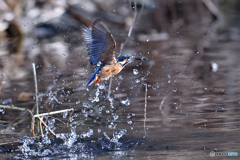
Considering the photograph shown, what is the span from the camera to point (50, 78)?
6.35m

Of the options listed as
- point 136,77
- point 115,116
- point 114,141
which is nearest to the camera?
point 114,141

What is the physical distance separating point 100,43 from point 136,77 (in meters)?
2.35

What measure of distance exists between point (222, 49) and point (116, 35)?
2887 millimetres

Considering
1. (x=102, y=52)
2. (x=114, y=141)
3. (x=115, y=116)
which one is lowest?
(x=114, y=141)

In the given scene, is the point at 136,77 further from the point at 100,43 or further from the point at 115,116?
the point at 100,43

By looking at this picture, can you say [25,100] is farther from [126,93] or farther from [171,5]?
[171,5]

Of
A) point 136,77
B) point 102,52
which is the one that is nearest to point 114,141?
point 102,52

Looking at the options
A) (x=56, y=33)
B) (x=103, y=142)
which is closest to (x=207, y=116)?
(x=103, y=142)

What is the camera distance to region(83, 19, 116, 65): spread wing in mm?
3788

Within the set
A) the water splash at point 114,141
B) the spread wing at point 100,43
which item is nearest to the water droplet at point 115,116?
the water splash at point 114,141

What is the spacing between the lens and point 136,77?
619cm

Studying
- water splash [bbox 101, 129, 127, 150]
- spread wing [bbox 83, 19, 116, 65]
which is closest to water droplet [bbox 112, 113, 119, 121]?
water splash [bbox 101, 129, 127, 150]

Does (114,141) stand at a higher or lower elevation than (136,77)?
lower

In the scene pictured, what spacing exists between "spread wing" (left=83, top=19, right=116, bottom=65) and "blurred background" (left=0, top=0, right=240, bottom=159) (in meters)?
0.55
